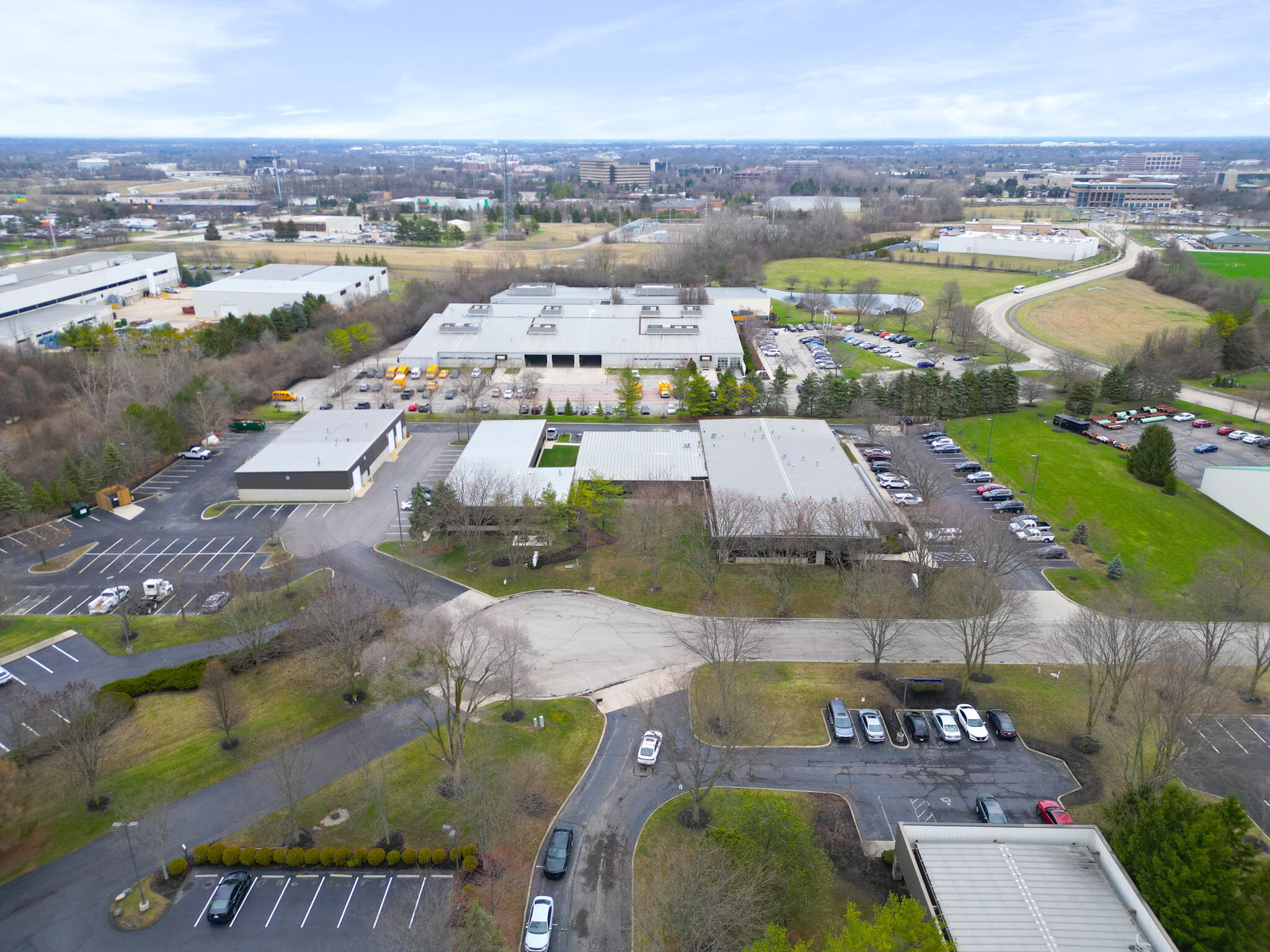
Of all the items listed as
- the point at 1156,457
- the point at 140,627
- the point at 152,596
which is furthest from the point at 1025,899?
the point at 152,596

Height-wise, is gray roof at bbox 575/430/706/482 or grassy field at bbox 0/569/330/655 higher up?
gray roof at bbox 575/430/706/482

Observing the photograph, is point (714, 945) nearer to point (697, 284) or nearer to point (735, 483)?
point (735, 483)

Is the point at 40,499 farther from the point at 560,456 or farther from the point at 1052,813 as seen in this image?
the point at 1052,813

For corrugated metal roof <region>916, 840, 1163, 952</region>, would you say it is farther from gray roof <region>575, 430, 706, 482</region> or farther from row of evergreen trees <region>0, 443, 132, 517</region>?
row of evergreen trees <region>0, 443, 132, 517</region>

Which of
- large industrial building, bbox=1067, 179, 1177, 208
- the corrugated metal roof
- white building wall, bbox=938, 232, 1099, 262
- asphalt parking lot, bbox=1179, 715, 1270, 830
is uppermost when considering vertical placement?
large industrial building, bbox=1067, 179, 1177, 208

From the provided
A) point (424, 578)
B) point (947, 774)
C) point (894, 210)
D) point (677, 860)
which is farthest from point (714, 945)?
point (894, 210)

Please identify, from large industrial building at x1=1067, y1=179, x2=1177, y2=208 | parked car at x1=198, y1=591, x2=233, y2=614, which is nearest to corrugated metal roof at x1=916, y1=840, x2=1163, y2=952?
parked car at x1=198, y1=591, x2=233, y2=614
